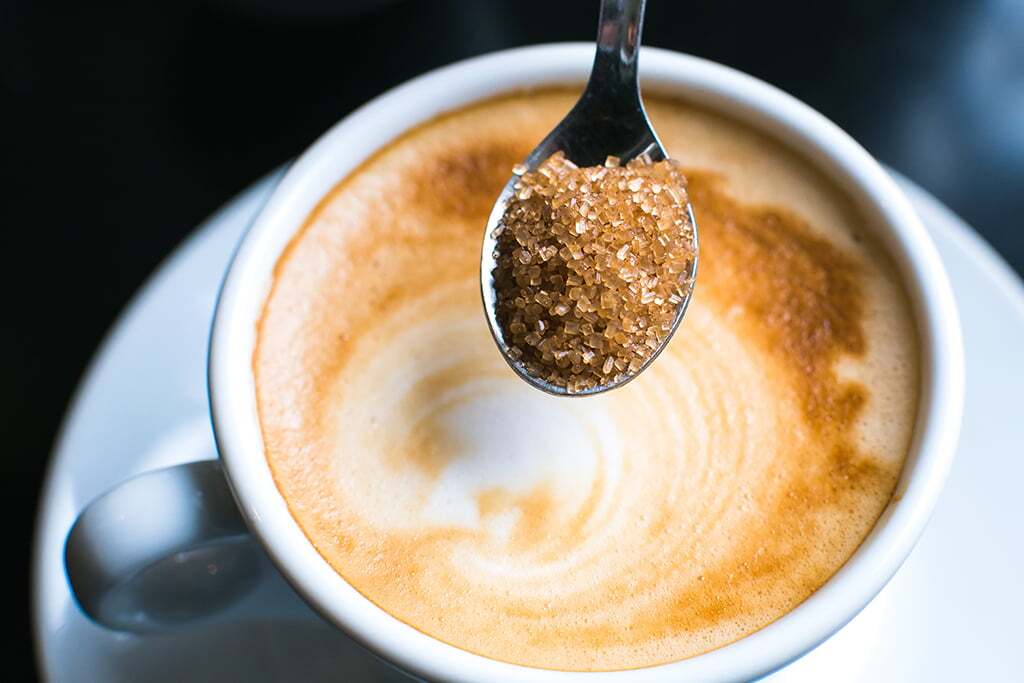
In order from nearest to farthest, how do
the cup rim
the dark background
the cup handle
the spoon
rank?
the cup rim, the cup handle, the spoon, the dark background

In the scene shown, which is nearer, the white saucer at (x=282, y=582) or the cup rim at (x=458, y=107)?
the cup rim at (x=458, y=107)

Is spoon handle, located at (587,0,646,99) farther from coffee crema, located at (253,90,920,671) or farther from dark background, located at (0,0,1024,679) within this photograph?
dark background, located at (0,0,1024,679)

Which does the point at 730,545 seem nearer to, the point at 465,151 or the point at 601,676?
the point at 601,676

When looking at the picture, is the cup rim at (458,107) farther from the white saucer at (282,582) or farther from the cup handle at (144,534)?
the white saucer at (282,582)

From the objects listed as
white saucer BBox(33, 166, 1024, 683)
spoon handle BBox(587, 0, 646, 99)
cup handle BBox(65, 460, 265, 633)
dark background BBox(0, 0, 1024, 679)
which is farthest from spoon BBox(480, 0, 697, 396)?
dark background BBox(0, 0, 1024, 679)

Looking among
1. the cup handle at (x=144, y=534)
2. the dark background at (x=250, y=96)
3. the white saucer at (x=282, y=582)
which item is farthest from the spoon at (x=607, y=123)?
the dark background at (x=250, y=96)

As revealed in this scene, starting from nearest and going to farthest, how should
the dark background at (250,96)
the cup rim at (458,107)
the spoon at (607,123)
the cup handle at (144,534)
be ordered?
the cup rim at (458,107)
the cup handle at (144,534)
the spoon at (607,123)
the dark background at (250,96)

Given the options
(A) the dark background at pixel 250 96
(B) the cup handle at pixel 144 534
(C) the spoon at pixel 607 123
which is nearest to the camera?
(B) the cup handle at pixel 144 534
